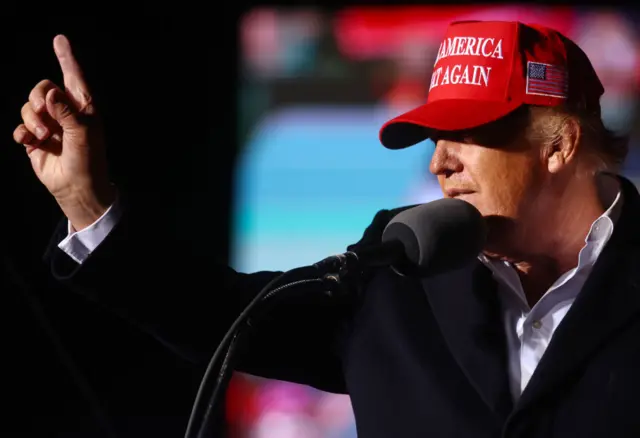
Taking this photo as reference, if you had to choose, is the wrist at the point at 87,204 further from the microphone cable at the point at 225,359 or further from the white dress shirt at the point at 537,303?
the white dress shirt at the point at 537,303

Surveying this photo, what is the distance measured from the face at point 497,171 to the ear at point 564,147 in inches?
0.9

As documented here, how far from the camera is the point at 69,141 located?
1.25m

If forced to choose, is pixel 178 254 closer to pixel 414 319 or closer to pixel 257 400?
pixel 414 319

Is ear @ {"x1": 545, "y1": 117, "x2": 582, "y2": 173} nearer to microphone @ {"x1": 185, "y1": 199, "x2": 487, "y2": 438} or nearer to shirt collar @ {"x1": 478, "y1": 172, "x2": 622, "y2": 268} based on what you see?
shirt collar @ {"x1": 478, "y1": 172, "x2": 622, "y2": 268}

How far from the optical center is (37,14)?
10.8ft

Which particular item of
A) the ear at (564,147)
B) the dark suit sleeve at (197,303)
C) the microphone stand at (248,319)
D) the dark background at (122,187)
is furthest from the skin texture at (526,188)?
the dark background at (122,187)

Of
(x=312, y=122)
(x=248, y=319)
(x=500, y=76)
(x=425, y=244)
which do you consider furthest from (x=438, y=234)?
(x=312, y=122)

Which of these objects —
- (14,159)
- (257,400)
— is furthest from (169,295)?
(257,400)

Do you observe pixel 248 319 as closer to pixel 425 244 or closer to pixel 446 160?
pixel 425 244

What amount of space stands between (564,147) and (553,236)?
138mm

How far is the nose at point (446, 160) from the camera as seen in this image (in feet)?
4.66

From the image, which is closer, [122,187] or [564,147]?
[564,147]

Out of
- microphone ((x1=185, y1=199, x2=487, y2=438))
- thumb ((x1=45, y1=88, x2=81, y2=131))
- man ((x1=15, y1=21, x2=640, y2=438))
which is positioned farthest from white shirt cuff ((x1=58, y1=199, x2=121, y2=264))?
microphone ((x1=185, y1=199, x2=487, y2=438))

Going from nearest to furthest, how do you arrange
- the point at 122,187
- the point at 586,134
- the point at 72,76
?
1. the point at 72,76
2. the point at 586,134
3. the point at 122,187
